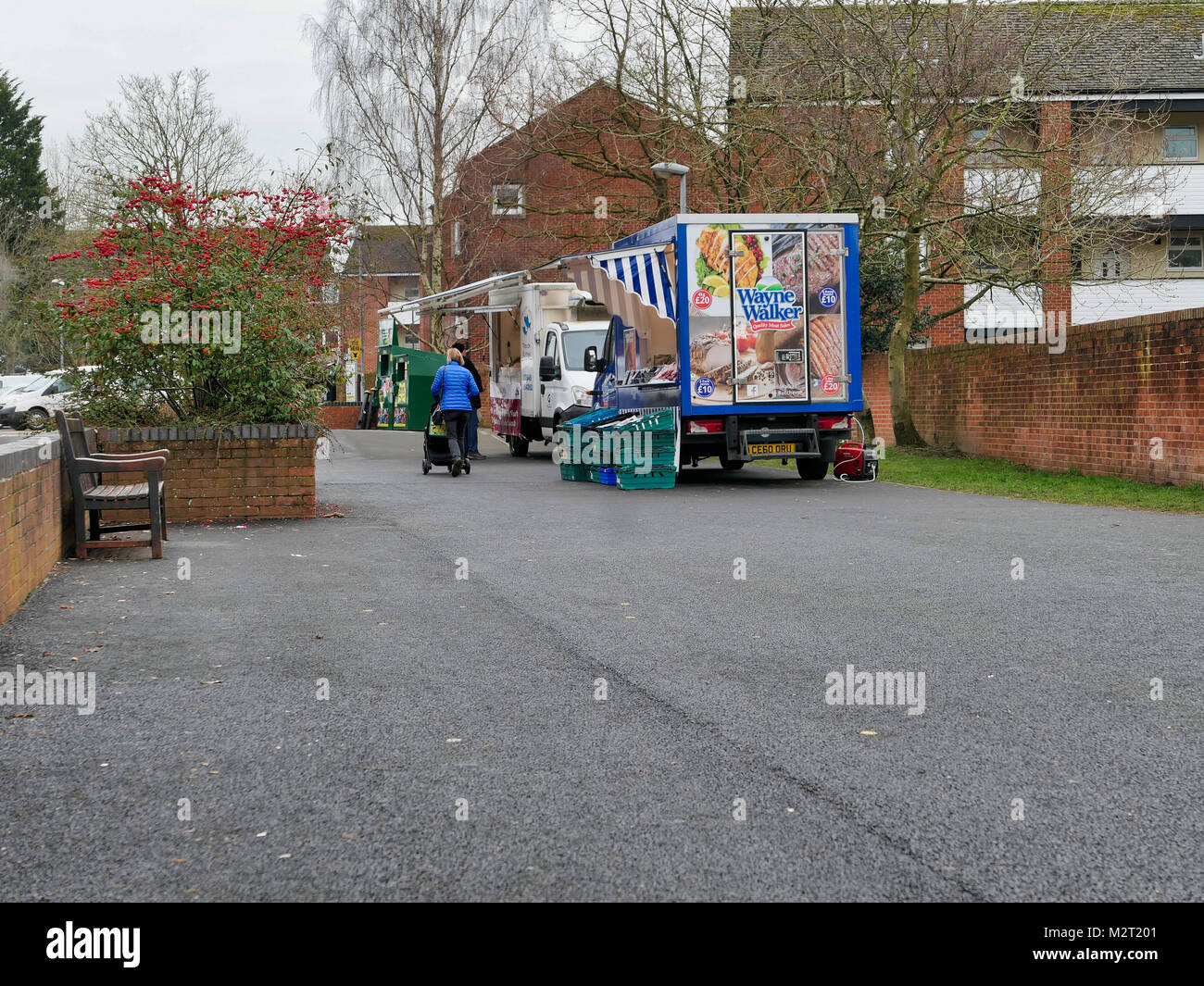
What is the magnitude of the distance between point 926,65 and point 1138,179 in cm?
412

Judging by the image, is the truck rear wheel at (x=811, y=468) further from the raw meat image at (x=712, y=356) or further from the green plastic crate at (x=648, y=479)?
A: the green plastic crate at (x=648, y=479)

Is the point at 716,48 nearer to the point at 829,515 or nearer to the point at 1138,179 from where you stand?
the point at 1138,179

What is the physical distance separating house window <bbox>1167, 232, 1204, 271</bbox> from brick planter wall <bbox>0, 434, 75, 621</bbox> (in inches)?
1376

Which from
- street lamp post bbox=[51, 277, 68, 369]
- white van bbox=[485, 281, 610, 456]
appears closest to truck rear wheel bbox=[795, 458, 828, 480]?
white van bbox=[485, 281, 610, 456]

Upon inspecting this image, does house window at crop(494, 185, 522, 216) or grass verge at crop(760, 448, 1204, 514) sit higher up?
house window at crop(494, 185, 522, 216)

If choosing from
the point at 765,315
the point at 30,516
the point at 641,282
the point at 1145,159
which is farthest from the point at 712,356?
the point at 1145,159

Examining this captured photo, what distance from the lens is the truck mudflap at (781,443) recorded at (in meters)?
17.3

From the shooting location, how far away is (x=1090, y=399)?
17938 millimetres

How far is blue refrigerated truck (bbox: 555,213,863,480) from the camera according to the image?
17047 mm

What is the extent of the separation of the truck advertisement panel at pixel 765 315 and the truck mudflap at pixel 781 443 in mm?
398

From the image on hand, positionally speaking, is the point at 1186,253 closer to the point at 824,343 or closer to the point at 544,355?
the point at 544,355

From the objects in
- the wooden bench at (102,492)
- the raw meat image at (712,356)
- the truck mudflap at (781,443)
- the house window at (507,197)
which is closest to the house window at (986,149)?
the truck mudflap at (781,443)

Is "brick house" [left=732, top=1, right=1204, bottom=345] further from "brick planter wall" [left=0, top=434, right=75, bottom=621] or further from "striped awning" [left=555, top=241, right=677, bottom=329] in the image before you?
"brick planter wall" [left=0, top=434, right=75, bottom=621]

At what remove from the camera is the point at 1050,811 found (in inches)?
160
